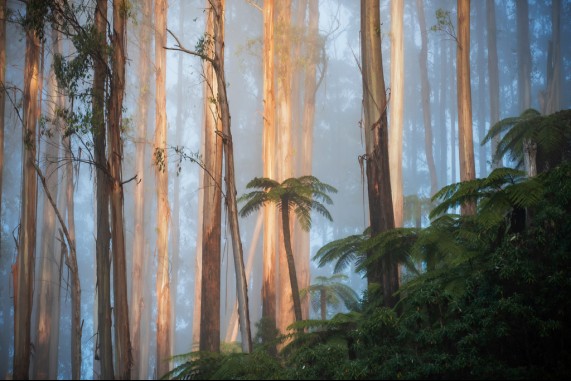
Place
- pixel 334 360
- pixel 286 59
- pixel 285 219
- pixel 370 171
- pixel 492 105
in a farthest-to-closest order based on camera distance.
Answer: pixel 492 105 < pixel 286 59 < pixel 285 219 < pixel 370 171 < pixel 334 360

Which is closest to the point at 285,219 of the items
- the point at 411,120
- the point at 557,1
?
the point at 557,1

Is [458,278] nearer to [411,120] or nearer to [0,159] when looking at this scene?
[0,159]

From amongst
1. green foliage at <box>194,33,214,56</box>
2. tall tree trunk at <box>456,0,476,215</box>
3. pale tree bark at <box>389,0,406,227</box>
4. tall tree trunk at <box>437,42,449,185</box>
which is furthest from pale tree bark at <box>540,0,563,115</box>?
green foliage at <box>194,33,214,56</box>

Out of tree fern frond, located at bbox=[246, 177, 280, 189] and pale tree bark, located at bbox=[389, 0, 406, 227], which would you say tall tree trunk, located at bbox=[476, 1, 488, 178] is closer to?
pale tree bark, located at bbox=[389, 0, 406, 227]

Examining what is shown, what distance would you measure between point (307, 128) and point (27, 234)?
11804 millimetres

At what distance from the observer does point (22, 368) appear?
34.7ft

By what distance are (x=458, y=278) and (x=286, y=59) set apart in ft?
45.0

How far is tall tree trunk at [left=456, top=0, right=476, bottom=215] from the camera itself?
1189 centimetres

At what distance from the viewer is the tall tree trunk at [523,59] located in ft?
88.9

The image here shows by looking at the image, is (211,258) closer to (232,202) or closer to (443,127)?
(232,202)

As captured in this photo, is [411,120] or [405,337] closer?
[405,337]

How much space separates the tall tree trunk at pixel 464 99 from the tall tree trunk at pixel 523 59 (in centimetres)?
1561

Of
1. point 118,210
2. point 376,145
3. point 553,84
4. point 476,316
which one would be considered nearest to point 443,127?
point 553,84

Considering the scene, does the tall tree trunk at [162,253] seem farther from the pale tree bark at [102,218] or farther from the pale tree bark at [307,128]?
the pale tree bark at [102,218]
